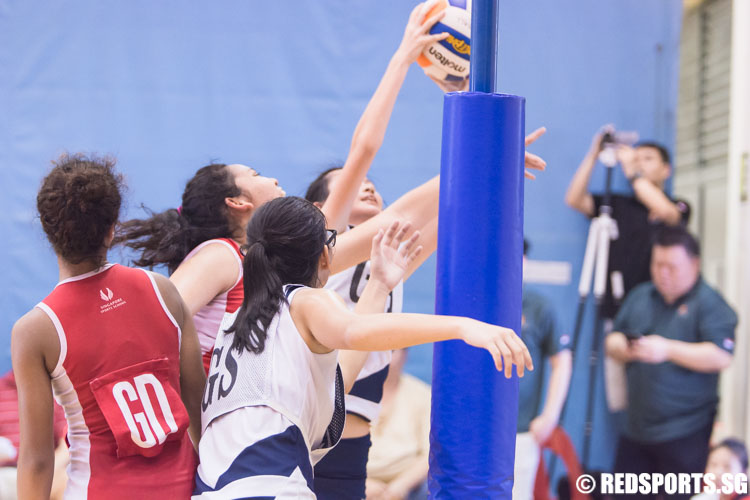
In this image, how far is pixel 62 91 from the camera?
4145 millimetres

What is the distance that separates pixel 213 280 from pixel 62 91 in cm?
234

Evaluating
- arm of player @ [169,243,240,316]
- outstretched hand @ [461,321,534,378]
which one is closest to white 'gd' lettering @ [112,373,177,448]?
arm of player @ [169,243,240,316]

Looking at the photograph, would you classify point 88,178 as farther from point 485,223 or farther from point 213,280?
point 485,223

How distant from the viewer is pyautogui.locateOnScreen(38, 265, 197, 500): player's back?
1.75m

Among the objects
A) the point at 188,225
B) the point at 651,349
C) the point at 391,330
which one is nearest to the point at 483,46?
the point at 391,330

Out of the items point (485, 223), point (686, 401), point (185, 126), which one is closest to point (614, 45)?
point (686, 401)

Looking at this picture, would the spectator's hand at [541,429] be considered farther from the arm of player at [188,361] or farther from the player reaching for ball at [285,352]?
the arm of player at [188,361]

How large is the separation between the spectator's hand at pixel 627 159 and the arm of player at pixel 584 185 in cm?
11

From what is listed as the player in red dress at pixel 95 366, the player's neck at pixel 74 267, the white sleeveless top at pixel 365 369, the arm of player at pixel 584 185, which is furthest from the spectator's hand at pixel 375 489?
the player's neck at pixel 74 267

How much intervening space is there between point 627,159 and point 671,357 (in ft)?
3.50

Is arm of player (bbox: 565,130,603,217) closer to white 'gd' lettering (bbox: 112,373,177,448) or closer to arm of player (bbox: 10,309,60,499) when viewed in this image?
white 'gd' lettering (bbox: 112,373,177,448)

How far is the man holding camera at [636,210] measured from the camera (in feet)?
13.8

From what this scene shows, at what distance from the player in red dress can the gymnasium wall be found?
2.41 meters

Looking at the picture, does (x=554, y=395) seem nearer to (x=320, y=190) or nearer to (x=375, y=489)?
(x=375, y=489)
